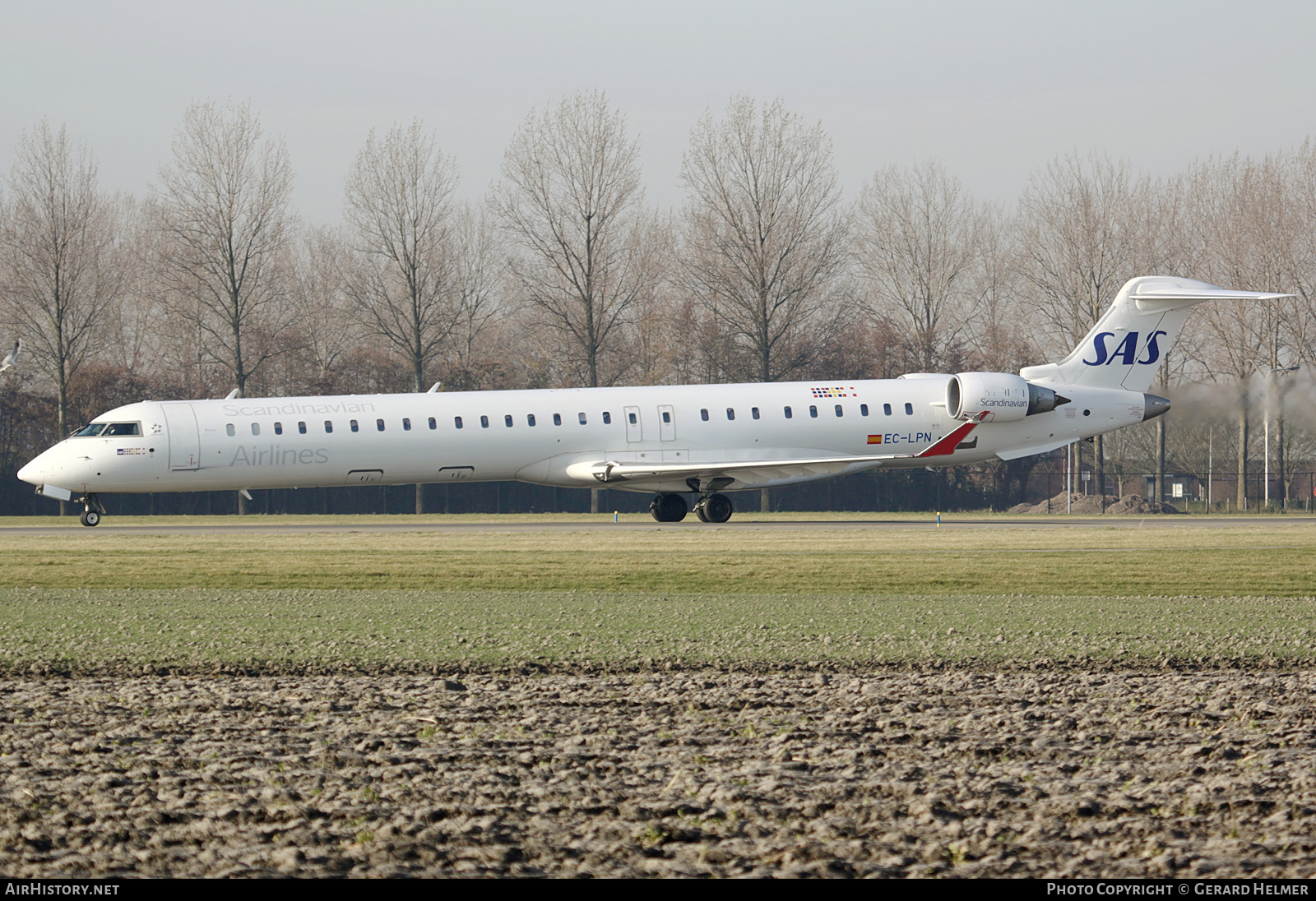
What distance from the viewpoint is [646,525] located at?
29.1m

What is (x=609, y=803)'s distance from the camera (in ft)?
16.1

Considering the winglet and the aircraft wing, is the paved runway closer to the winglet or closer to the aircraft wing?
the aircraft wing

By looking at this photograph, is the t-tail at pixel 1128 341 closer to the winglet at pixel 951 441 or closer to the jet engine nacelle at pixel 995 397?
the jet engine nacelle at pixel 995 397

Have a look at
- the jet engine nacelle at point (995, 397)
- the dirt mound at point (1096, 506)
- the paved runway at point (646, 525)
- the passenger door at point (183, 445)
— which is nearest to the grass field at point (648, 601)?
the passenger door at point (183, 445)

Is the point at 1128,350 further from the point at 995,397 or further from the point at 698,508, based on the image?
the point at 698,508

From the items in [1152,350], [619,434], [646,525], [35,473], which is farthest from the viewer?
[1152,350]

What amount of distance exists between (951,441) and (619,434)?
23.1 ft

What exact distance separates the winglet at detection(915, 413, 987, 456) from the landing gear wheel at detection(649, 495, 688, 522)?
5.15 m

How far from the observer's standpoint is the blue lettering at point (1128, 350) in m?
31.2

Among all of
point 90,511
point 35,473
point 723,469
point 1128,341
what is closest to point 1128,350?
point 1128,341

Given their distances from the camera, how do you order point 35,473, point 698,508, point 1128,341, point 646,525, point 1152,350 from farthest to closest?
1. point 1152,350
2. point 1128,341
3. point 698,508
4. point 646,525
5. point 35,473

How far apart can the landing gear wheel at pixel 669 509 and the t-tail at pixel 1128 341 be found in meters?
8.33

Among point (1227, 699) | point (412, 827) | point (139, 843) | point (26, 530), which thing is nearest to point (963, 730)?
point (1227, 699)
